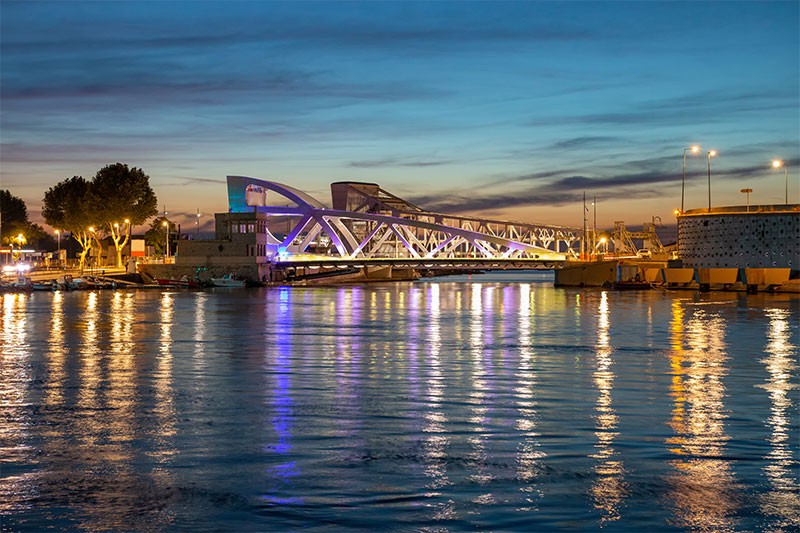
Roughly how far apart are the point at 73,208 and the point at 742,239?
9737 centimetres

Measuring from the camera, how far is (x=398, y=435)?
64.8ft

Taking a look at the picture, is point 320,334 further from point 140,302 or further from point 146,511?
point 140,302

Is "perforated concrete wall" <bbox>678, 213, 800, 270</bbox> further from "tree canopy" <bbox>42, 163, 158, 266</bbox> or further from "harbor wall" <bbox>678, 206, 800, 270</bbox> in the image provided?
"tree canopy" <bbox>42, 163, 158, 266</bbox>

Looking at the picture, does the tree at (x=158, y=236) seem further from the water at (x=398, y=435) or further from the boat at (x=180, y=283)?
the water at (x=398, y=435)

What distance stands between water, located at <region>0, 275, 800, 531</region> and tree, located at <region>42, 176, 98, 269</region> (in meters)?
102

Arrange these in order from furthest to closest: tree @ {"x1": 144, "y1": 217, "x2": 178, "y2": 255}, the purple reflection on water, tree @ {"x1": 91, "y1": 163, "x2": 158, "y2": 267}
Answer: tree @ {"x1": 144, "y1": 217, "x2": 178, "y2": 255} < tree @ {"x1": 91, "y1": 163, "x2": 158, "y2": 267} < the purple reflection on water

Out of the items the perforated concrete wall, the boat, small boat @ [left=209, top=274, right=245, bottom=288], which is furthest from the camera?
small boat @ [left=209, top=274, right=245, bottom=288]

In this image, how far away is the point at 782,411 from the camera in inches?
902

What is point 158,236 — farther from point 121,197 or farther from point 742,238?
point 742,238

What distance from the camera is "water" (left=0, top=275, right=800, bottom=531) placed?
46.1ft

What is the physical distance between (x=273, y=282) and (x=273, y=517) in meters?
136

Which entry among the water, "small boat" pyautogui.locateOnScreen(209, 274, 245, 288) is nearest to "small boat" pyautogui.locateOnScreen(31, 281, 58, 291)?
"small boat" pyautogui.locateOnScreen(209, 274, 245, 288)

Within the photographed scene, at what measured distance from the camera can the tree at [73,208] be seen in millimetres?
139000

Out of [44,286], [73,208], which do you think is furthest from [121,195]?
[44,286]
